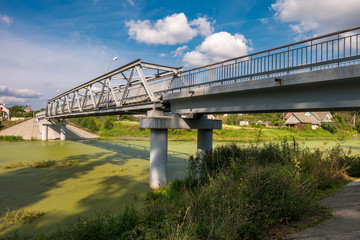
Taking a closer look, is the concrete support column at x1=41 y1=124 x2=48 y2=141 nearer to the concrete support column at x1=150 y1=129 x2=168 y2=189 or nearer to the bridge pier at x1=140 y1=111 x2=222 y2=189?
the bridge pier at x1=140 y1=111 x2=222 y2=189

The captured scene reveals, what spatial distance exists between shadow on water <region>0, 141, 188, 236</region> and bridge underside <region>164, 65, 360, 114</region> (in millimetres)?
6054

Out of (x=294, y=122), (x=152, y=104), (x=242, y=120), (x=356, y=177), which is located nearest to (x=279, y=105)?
(x=356, y=177)

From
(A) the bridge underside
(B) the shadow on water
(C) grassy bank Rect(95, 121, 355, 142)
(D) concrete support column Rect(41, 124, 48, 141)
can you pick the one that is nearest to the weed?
(B) the shadow on water

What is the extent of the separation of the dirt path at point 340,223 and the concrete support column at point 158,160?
7.67 m

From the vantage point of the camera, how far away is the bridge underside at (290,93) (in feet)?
21.5

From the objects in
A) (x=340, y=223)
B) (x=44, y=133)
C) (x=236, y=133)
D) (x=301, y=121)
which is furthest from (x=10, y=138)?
(x=301, y=121)

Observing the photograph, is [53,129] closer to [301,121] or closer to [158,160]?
[158,160]

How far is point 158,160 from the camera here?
11969mm

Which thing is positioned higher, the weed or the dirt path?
the dirt path

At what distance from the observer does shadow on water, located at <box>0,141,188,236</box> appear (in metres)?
8.23

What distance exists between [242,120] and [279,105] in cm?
7769

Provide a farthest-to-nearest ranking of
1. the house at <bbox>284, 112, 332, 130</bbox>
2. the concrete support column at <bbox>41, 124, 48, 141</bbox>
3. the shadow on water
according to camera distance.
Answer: the house at <bbox>284, 112, 332, 130</bbox>
the concrete support column at <bbox>41, 124, 48, 141</bbox>
the shadow on water

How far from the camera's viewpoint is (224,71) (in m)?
9.82

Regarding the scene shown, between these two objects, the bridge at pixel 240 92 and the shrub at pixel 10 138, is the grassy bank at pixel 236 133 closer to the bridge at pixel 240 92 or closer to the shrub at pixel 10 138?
the shrub at pixel 10 138
